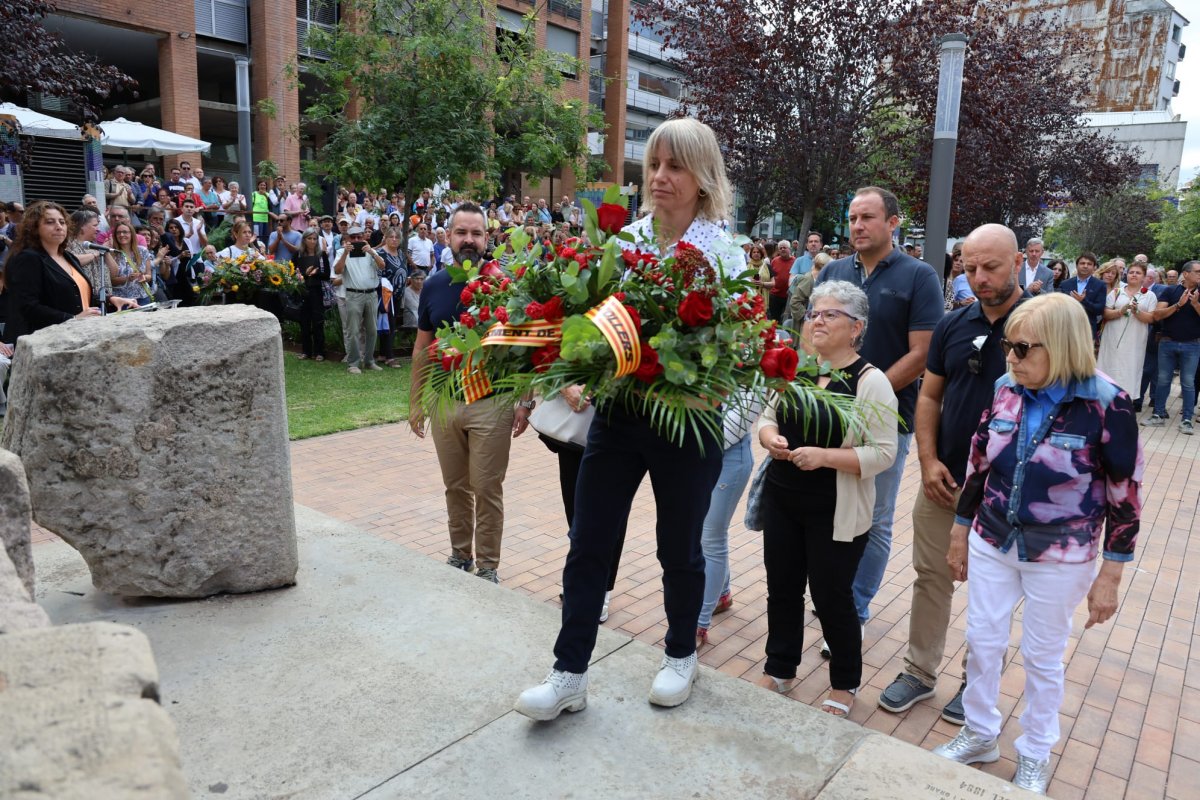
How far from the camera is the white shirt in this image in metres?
13.8

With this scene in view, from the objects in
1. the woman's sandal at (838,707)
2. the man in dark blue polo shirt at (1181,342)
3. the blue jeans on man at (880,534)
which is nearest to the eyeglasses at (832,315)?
the blue jeans on man at (880,534)

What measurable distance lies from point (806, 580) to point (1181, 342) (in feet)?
31.8

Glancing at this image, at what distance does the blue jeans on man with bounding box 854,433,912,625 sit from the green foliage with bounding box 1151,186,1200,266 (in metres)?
34.7

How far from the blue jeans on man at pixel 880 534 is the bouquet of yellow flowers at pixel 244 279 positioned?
956 cm

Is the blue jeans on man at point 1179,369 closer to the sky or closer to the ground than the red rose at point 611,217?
closer to the ground

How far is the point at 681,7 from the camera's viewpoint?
1434 cm

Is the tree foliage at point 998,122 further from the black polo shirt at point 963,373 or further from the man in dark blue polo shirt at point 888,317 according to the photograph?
the black polo shirt at point 963,373

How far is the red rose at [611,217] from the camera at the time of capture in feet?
8.08

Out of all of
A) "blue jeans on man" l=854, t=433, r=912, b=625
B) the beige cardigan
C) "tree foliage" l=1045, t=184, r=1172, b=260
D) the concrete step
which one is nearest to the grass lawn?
the concrete step

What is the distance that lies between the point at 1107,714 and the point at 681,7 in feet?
44.3

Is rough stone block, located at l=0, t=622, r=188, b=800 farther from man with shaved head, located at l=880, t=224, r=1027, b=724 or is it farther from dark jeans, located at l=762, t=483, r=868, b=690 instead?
man with shaved head, located at l=880, t=224, r=1027, b=724

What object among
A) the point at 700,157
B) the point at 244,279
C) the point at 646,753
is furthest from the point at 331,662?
the point at 244,279

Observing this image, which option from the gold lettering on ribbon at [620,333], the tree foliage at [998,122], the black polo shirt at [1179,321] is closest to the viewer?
the gold lettering on ribbon at [620,333]

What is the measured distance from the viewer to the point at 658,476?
259 centimetres
